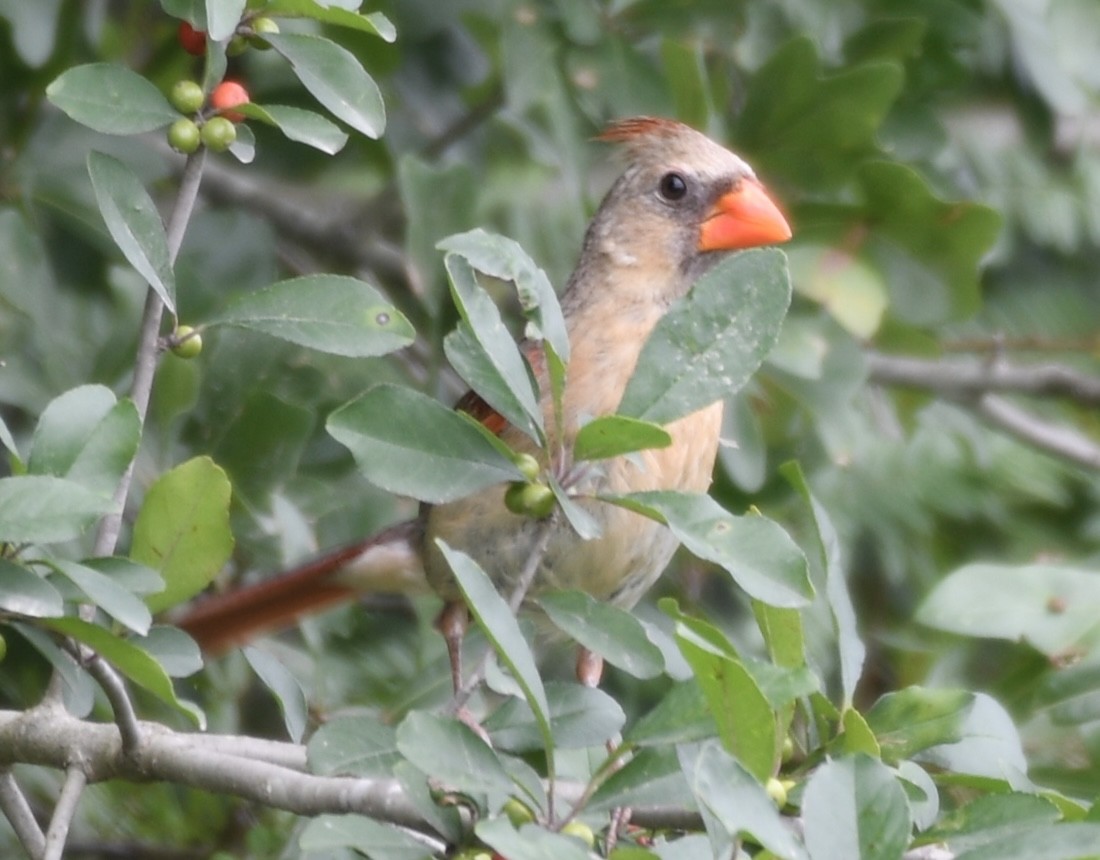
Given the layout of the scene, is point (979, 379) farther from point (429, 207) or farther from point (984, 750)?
point (984, 750)

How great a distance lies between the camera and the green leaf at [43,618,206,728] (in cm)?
156

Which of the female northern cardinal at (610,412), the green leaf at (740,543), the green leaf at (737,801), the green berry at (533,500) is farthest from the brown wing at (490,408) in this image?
the green leaf at (737,801)

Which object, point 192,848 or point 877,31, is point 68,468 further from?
point 877,31

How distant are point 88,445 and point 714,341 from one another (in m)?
0.57

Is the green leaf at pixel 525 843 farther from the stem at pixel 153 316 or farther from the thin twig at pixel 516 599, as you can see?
the stem at pixel 153 316

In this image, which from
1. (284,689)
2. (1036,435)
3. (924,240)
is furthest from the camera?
(1036,435)

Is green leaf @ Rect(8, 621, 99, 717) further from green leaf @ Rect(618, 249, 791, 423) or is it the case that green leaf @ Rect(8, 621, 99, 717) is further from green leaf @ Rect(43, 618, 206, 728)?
green leaf @ Rect(618, 249, 791, 423)

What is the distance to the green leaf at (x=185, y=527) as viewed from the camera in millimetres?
1756

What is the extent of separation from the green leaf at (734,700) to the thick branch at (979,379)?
6.53 feet

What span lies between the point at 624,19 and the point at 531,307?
1515 mm

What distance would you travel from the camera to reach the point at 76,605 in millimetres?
1670

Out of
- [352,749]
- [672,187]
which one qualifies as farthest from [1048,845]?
[672,187]

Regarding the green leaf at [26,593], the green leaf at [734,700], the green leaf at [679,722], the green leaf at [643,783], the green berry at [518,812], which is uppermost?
the green leaf at [734,700]

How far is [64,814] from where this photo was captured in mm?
1612
